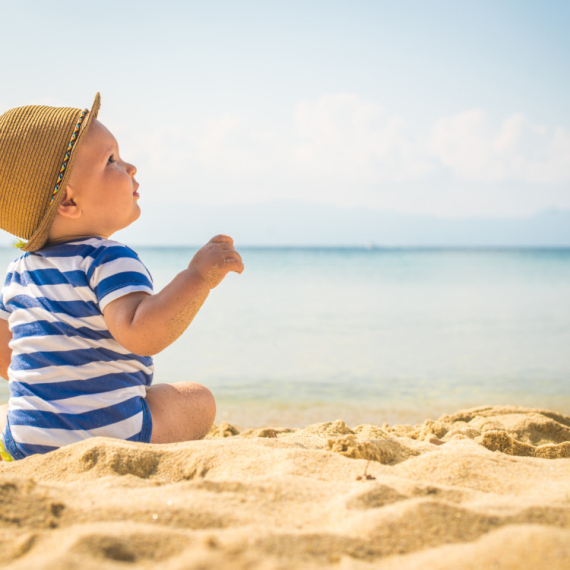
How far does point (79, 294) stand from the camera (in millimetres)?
1707

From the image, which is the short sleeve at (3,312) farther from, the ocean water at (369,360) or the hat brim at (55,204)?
the ocean water at (369,360)

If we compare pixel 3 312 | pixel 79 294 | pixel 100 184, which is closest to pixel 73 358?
pixel 79 294

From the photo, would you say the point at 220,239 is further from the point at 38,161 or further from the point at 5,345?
the point at 5,345

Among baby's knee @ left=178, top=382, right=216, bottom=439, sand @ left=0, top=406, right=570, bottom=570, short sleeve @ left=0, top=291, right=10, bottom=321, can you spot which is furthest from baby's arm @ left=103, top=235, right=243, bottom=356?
short sleeve @ left=0, top=291, right=10, bottom=321

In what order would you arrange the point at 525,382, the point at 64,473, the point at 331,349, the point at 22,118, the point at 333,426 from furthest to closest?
the point at 331,349
the point at 525,382
the point at 333,426
the point at 22,118
the point at 64,473

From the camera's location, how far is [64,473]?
146 centimetres

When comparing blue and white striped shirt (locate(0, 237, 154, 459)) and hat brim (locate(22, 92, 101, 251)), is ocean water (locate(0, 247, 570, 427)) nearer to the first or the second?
blue and white striped shirt (locate(0, 237, 154, 459))

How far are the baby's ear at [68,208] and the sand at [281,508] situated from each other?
2.36 feet

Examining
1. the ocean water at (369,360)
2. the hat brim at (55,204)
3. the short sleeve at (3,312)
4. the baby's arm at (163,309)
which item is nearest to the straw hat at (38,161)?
the hat brim at (55,204)

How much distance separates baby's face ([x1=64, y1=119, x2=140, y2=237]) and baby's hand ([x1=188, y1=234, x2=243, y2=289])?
14.2 inches

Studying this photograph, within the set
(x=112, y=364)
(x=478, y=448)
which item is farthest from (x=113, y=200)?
(x=478, y=448)

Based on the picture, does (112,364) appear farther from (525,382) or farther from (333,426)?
(525,382)

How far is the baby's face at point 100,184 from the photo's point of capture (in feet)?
5.95

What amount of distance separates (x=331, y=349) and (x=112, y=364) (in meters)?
4.41
